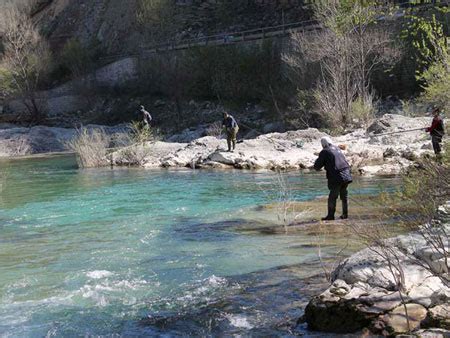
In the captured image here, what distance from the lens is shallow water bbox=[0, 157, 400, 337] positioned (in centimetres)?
720

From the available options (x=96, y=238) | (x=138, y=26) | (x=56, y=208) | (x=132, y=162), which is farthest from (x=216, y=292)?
(x=138, y=26)

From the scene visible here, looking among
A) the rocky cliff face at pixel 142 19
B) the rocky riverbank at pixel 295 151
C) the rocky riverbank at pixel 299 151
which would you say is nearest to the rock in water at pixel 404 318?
the rocky riverbank at pixel 295 151

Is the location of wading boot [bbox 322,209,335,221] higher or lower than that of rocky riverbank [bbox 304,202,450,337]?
lower

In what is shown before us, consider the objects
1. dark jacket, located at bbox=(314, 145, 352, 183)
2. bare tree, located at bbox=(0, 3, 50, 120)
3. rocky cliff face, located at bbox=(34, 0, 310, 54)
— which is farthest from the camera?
rocky cliff face, located at bbox=(34, 0, 310, 54)

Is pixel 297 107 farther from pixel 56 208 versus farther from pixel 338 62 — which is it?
pixel 56 208

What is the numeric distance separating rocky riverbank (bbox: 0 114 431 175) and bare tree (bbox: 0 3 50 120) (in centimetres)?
2327

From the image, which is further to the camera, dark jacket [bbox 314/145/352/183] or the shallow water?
dark jacket [bbox 314/145/352/183]

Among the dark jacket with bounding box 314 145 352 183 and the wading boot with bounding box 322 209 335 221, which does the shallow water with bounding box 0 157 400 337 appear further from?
the wading boot with bounding box 322 209 335 221

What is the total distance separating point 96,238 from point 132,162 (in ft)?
51.0

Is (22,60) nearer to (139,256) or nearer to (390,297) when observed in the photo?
(139,256)

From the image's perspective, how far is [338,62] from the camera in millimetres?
28922

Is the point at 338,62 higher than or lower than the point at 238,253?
higher

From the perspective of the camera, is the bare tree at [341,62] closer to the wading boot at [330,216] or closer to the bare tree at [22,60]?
the wading boot at [330,216]

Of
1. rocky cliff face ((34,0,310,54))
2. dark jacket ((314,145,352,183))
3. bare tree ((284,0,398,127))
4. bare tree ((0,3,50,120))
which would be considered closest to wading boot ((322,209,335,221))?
dark jacket ((314,145,352,183))
